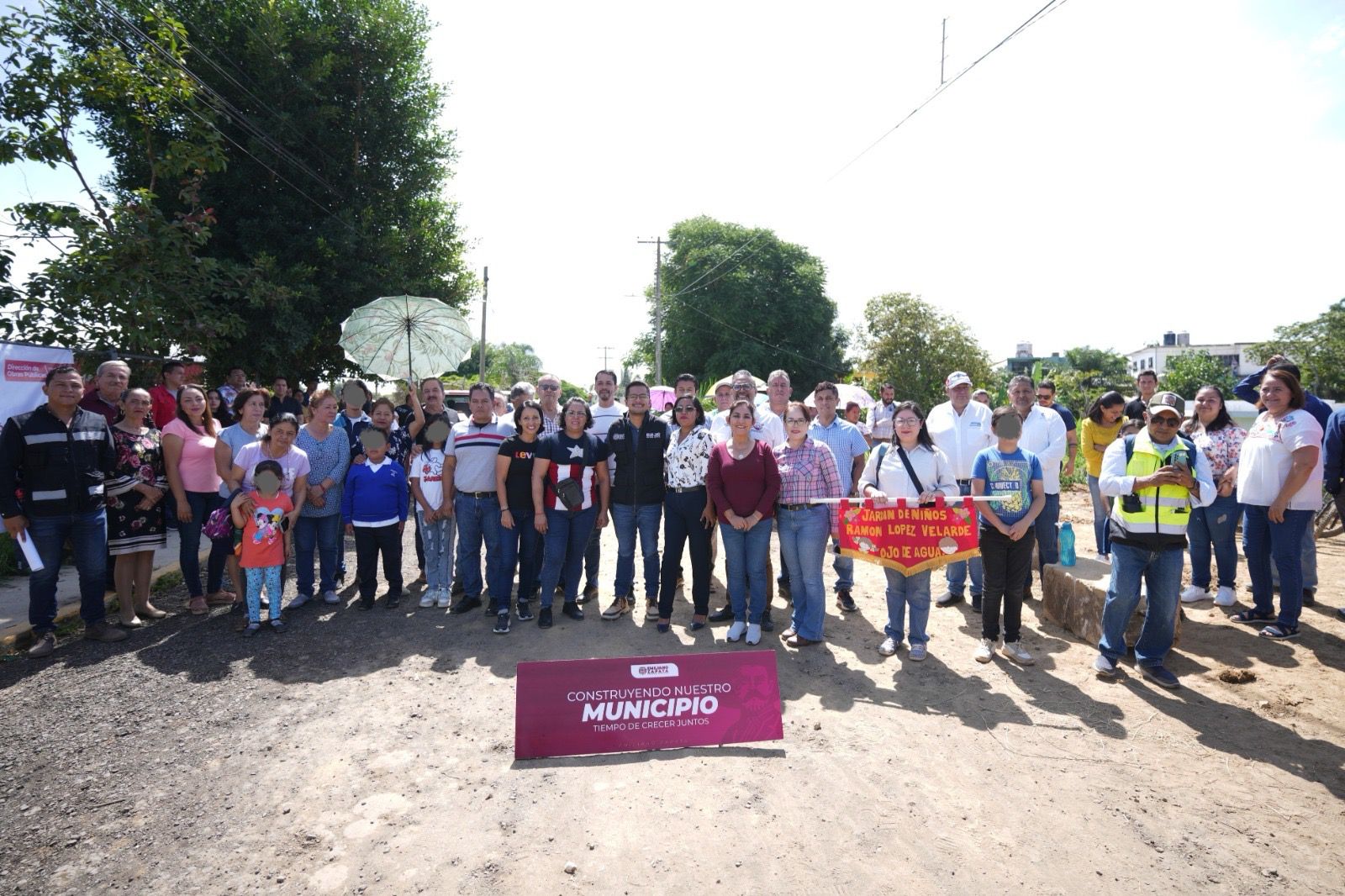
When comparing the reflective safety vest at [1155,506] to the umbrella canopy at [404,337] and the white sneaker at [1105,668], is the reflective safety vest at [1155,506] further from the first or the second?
the umbrella canopy at [404,337]

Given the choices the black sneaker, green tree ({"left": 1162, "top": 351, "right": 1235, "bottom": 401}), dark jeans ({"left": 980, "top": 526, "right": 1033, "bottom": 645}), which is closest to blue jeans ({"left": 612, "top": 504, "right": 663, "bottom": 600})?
the black sneaker

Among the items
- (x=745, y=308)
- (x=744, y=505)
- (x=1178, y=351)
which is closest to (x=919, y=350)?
(x=745, y=308)

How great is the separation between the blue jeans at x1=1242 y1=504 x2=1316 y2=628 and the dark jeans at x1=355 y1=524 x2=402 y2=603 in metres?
7.63

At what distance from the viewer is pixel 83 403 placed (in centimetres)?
678

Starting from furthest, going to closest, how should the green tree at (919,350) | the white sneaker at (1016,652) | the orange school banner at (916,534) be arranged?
1. the green tree at (919,350)
2. the white sneaker at (1016,652)
3. the orange school banner at (916,534)

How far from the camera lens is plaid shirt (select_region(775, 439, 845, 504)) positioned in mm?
5246

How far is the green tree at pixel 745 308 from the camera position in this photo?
40.0m

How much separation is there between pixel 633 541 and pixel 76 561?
4508 millimetres

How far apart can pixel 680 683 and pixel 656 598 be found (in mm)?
2448

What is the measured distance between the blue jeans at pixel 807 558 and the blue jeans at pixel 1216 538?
3673 mm

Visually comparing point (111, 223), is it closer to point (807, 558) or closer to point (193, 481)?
point (193, 481)

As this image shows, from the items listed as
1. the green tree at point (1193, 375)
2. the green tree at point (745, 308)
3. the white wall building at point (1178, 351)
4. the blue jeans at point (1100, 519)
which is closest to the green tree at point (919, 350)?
the green tree at point (745, 308)

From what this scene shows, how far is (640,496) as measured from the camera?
19.5 ft

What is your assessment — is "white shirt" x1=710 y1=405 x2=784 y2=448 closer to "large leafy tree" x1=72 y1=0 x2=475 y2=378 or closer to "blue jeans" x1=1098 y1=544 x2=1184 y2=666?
"blue jeans" x1=1098 y1=544 x2=1184 y2=666
